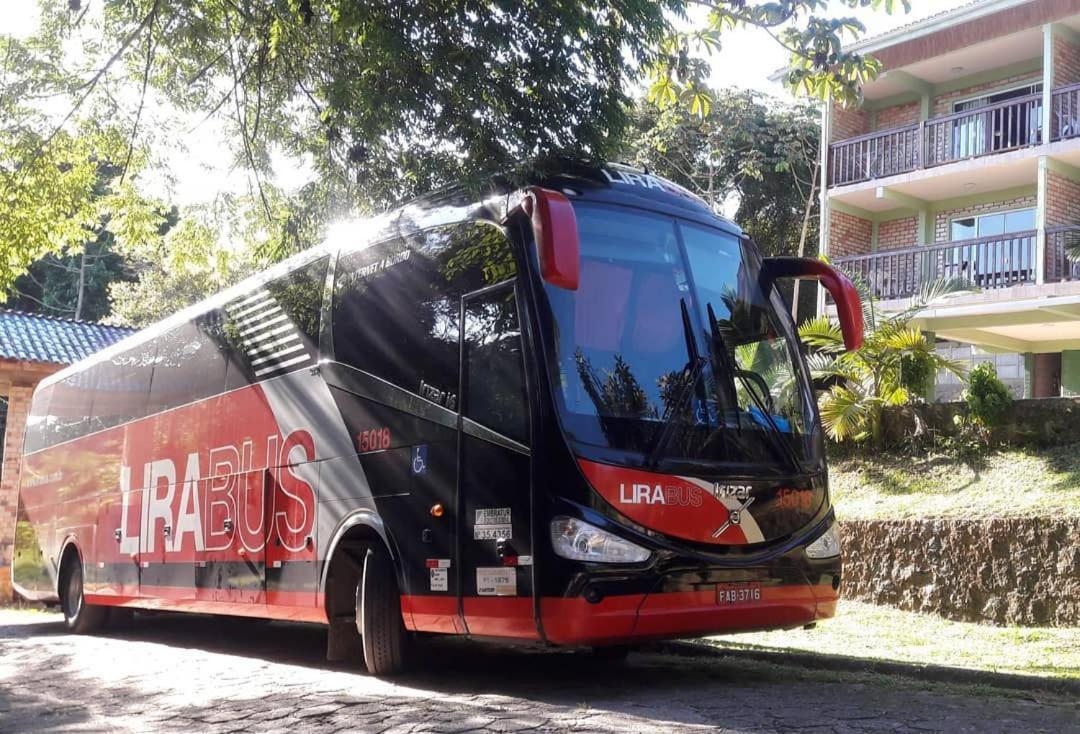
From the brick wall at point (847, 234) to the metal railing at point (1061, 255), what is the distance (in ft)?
15.5

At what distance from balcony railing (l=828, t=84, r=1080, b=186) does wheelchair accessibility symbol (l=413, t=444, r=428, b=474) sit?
1684 centimetres

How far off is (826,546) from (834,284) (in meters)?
1.91

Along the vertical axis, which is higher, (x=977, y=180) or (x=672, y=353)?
(x=977, y=180)

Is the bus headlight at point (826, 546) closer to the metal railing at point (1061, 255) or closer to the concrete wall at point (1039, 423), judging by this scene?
the concrete wall at point (1039, 423)

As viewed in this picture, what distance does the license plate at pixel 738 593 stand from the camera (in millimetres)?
7031

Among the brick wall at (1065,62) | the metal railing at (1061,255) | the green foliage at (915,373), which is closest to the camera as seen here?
the green foliage at (915,373)

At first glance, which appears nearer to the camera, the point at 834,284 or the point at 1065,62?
the point at 834,284

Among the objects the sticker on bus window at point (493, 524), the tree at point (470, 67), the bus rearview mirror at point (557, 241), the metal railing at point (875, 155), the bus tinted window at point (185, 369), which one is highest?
the metal railing at point (875, 155)

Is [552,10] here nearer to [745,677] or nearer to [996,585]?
[745,677]

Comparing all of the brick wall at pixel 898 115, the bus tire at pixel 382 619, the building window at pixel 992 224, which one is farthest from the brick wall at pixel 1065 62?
the bus tire at pixel 382 619

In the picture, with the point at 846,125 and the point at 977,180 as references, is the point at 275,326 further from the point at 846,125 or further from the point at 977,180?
the point at 846,125

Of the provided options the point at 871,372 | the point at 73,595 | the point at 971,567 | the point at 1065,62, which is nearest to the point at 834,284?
the point at 971,567

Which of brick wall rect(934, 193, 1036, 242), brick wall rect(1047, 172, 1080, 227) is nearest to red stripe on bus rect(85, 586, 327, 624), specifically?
brick wall rect(1047, 172, 1080, 227)

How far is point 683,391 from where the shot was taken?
7.25m
